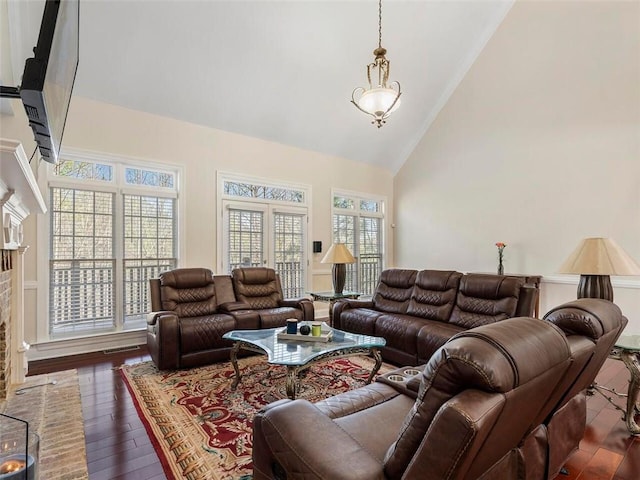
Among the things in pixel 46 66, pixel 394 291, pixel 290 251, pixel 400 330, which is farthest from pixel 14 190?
pixel 290 251

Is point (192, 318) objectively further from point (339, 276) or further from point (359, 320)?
point (339, 276)

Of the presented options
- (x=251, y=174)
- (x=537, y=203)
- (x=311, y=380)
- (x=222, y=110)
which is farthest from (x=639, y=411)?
(x=222, y=110)

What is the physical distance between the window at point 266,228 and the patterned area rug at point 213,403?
6.94ft

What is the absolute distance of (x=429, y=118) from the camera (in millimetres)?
6703

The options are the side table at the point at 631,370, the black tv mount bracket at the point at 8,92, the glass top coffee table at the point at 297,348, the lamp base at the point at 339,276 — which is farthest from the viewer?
the lamp base at the point at 339,276

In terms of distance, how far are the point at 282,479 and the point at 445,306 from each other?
3.05 metres

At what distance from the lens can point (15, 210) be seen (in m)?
2.62

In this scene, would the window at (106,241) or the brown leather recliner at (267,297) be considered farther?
the brown leather recliner at (267,297)

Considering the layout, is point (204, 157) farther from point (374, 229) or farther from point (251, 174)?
point (374, 229)

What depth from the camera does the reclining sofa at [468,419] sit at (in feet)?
2.98

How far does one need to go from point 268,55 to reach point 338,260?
3023mm

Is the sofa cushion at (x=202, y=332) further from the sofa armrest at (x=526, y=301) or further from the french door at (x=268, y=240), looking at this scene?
the sofa armrest at (x=526, y=301)

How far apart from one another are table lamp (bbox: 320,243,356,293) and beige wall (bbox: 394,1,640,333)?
2344mm

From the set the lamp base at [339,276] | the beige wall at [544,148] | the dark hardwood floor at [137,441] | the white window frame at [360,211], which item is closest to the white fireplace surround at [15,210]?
the dark hardwood floor at [137,441]
